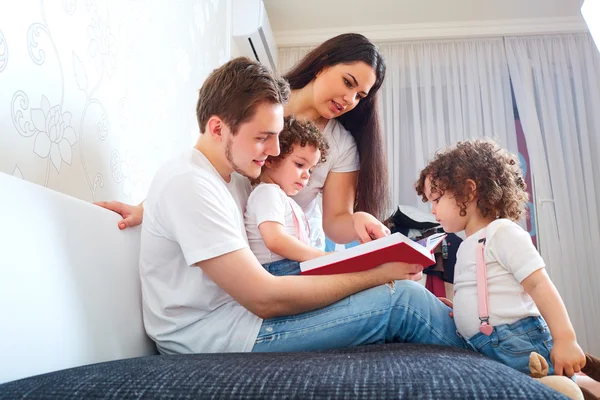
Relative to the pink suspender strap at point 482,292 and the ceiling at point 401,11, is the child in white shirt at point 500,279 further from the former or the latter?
the ceiling at point 401,11

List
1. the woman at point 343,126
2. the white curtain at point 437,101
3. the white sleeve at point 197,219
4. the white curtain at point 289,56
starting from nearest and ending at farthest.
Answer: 1. the white sleeve at point 197,219
2. the woman at point 343,126
3. the white curtain at point 437,101
4. the white curtain at point 289,56

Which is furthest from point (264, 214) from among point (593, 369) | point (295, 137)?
point (593, 369)

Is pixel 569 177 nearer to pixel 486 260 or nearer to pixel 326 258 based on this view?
pixel 486 260

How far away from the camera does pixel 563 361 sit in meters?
1.13

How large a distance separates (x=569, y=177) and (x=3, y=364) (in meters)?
3.70

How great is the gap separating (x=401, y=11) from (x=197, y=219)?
3.16 m

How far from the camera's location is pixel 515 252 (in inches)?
49.4

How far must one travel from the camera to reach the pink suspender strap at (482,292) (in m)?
1.23

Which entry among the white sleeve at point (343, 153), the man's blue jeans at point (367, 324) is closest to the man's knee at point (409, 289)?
the man's blue jeans at point (367, 324)

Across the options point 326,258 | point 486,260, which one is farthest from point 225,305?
point 486,260

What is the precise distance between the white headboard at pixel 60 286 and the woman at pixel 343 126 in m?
0.75

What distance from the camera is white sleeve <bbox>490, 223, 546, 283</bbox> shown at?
4.01ft

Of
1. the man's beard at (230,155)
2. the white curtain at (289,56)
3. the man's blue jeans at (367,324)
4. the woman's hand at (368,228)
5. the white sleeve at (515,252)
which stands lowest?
the man's blue jeans at (367,324)

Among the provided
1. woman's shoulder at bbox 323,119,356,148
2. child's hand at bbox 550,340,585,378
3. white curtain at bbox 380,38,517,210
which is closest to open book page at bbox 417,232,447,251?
child's hand at bbox 550,340,585,378
